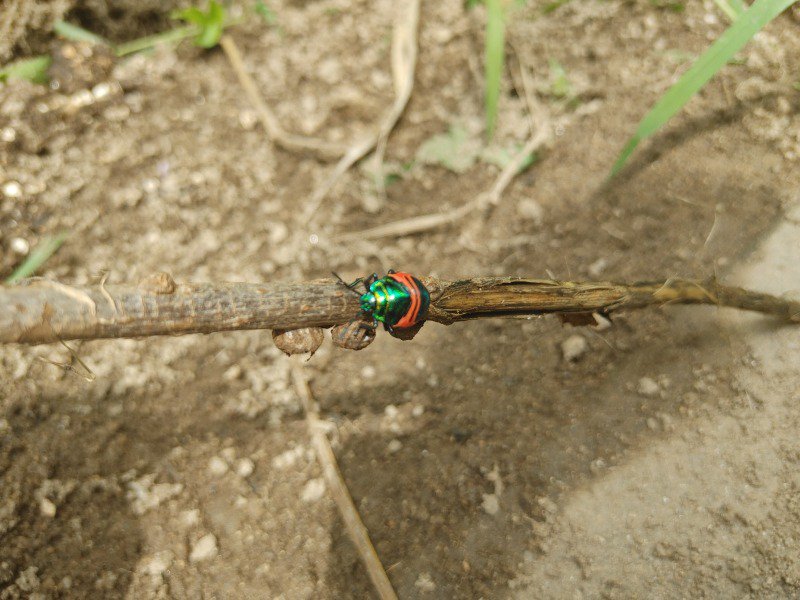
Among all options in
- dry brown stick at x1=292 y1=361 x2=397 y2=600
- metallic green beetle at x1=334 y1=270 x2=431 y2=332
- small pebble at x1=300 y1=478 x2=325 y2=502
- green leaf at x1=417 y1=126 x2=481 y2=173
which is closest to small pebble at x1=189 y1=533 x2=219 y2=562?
small pebble at x1=300 y1=478 x2=325 y2=502

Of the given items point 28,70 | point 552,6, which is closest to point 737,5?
point 552,6

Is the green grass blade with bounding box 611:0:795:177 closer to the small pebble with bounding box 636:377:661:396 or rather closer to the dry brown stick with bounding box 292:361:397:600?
the small pebble with bounding box 636:377:661:396

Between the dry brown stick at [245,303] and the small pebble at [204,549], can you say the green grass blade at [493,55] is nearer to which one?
the dry brown stick at [245,303]

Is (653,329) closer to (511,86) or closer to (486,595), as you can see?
(486,595)

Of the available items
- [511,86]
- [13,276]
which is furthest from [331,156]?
[13,276]

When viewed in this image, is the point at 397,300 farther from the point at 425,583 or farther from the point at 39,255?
the point at 39,255

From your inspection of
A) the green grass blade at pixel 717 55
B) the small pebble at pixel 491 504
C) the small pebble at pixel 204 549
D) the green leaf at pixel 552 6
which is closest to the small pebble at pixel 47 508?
the small pebble at pixel 204 549
